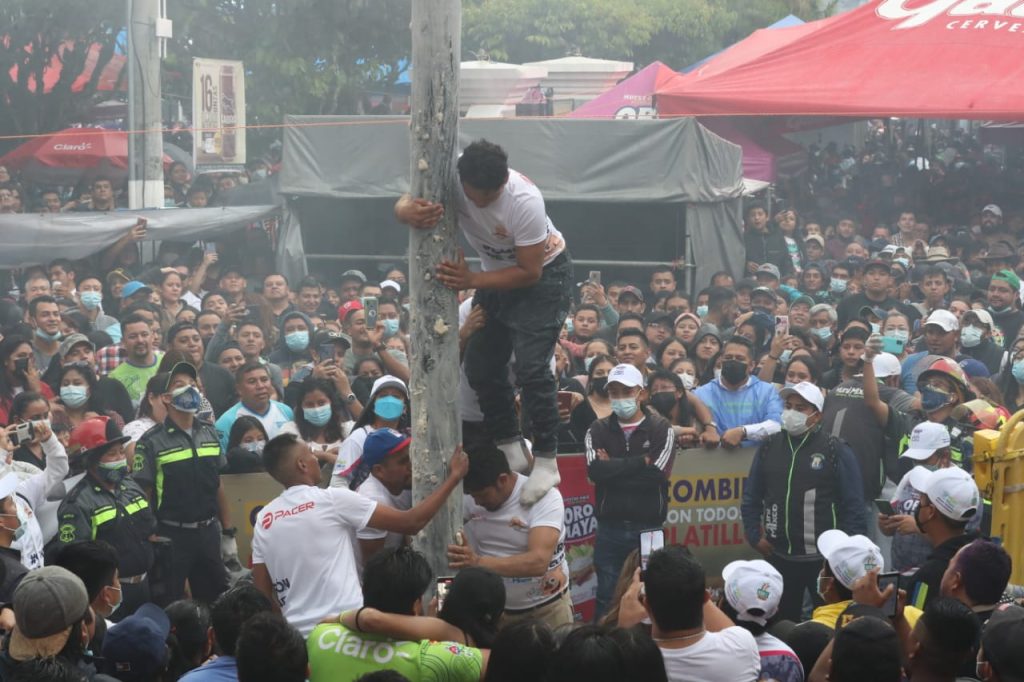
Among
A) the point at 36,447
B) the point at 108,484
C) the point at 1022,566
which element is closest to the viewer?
the point at 1022,566

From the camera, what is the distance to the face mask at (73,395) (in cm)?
905

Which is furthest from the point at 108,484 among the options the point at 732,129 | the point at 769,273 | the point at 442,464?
the point at 732,129

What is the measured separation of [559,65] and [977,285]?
44.4 ft

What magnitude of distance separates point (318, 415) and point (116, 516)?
1.82 meters

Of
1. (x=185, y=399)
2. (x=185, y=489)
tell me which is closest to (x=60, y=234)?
(x=185, y=399)

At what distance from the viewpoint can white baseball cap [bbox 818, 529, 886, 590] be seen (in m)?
5.56

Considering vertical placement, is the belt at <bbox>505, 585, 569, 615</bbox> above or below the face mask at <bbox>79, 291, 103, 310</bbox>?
below

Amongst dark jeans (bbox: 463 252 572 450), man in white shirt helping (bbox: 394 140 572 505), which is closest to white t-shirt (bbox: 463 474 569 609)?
man in white shirt helping (bbox: 394 140 572 505)

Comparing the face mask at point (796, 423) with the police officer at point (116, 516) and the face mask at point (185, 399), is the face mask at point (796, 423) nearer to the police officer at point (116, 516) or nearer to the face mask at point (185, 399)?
the face mask at point (185, 399)

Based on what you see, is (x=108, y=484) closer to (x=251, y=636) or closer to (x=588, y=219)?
(x=251, y=636)

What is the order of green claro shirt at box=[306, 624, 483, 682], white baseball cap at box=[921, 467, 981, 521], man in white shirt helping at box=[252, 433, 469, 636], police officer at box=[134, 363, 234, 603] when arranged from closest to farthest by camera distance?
1. green claro shirt at box=[306, 624, 483, 682]
2. man in white shirt helping at box=[252, 433, 469, 636]
3. white baseball cap at box=[921, 467, 981, 521]
4. police officer at box=[134, 363, 234, 603]

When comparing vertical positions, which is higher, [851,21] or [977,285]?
[851,21]

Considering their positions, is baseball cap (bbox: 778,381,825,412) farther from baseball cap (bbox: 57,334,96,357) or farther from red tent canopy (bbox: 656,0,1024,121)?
red tent canopy (bbox: 656,0,1024,121)

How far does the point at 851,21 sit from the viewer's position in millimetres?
18141
